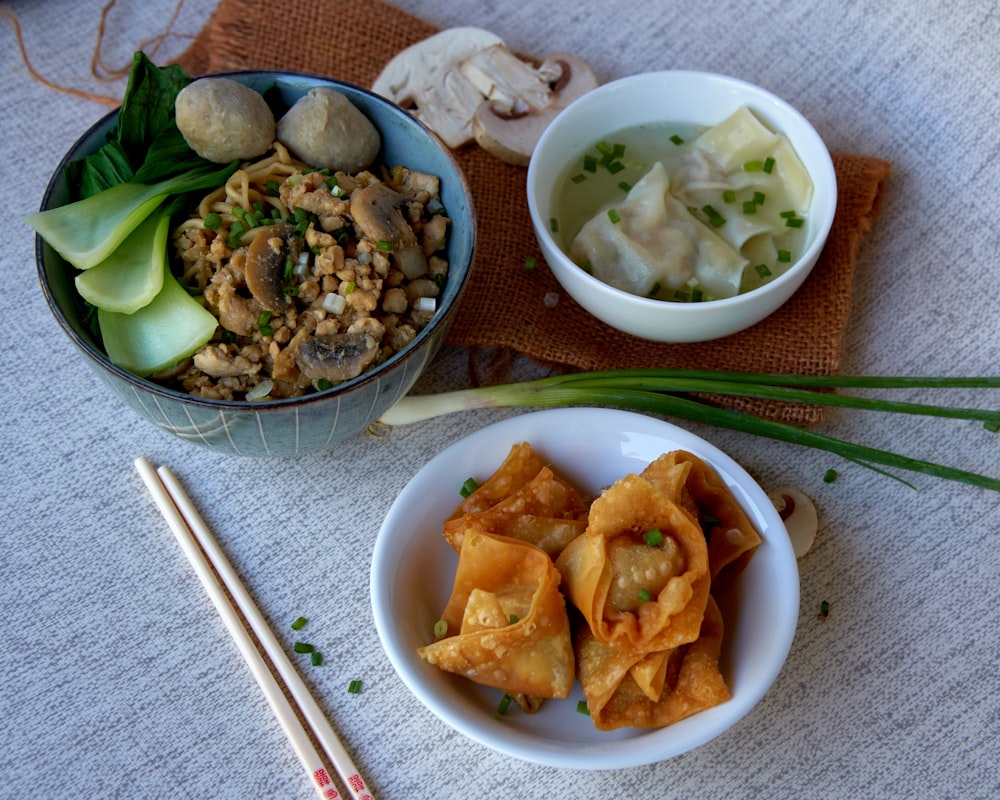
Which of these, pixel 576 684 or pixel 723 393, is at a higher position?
pixel 723 393

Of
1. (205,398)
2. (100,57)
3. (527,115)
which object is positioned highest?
(527,115)

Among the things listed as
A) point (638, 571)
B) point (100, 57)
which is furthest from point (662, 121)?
point (100, 57)

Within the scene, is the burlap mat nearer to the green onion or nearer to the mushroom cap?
the green onion

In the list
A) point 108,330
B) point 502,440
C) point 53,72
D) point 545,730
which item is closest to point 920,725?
point 545,730

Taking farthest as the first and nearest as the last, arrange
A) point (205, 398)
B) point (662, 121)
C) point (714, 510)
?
point (662, 121), point (714, 510), point (205, 398)

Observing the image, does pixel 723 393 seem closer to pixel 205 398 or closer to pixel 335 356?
pixel 335 356
